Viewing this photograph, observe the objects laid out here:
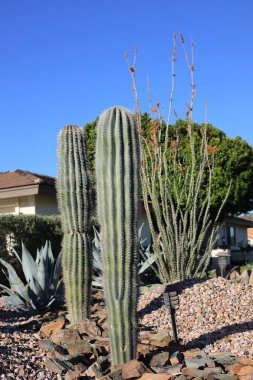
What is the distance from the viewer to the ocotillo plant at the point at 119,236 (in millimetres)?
4848

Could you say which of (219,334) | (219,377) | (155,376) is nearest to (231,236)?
(219,334)

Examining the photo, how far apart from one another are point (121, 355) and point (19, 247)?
552 cm

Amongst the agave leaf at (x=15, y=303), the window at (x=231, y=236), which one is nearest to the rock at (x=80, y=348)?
the agave leaf at (x=15, y=303)

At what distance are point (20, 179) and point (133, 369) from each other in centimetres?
1180

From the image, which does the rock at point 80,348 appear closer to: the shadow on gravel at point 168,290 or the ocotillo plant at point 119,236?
the ocotillo plant at point 119,236

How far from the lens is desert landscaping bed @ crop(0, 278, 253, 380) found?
5062 millimetres

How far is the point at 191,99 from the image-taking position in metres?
10.1

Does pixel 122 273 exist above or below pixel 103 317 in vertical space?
above

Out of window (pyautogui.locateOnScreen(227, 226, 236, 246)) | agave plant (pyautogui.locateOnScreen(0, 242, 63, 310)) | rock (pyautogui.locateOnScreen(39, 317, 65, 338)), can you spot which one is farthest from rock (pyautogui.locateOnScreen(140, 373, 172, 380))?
window (pyautogui.locateOnScreen(227, 226, 236, 246))

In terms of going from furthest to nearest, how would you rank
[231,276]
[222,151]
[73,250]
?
1. [222,151]
2. [231,276]
3. [73,250]

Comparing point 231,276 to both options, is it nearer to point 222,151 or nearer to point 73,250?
point 73,250

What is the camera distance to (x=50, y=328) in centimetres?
632

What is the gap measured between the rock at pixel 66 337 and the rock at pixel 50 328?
236mm

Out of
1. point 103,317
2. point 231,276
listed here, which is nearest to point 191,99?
point 231,276
